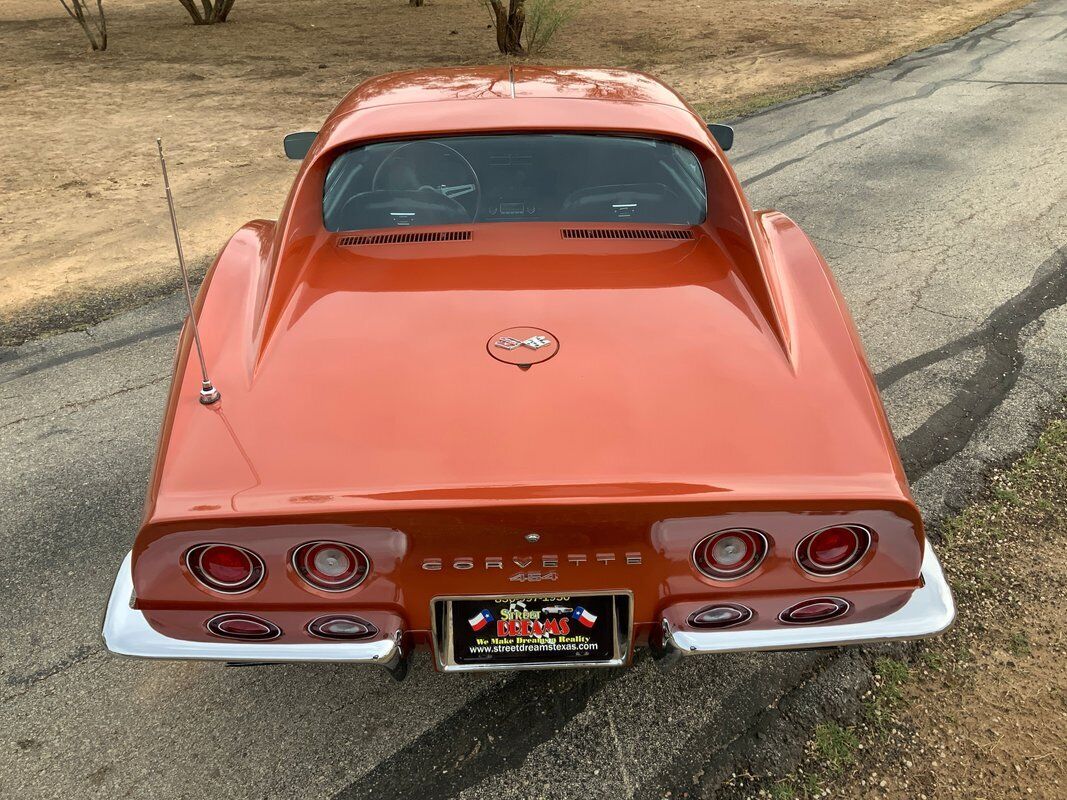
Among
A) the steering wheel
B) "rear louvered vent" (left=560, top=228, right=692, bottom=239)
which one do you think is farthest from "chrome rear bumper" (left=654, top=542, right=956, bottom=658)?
the steering wheel

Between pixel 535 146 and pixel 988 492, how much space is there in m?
2.40

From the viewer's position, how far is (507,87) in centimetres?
344

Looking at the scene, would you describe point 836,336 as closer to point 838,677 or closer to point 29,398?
point 838,677

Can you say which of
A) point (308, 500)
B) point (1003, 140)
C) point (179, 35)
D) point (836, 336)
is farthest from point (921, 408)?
point (179, 35)

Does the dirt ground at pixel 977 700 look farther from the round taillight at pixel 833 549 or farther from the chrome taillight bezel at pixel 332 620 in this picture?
the chrome taillight bezel at pixel 332 620

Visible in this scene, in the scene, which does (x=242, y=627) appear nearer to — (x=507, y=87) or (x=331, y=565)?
(x=331, y=565)

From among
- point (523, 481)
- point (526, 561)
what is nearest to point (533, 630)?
point (526, 561)

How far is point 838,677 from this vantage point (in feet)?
8.77

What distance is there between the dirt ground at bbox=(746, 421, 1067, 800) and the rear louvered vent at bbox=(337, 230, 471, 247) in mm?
2085

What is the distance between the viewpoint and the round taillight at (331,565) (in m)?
1.99

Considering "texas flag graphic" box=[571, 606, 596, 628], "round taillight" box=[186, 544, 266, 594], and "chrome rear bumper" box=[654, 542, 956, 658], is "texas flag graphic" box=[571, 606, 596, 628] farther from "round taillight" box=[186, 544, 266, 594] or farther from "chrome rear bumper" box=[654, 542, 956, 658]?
"round taillight" box=[186, 544, 266, 594]

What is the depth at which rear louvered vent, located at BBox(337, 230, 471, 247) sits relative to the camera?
3.02 metres

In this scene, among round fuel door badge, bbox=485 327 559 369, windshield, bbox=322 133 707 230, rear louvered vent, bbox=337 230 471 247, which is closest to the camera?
round fuel door badge, bbox=485 327 559 369

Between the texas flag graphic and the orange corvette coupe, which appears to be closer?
the orange corvette coupe
